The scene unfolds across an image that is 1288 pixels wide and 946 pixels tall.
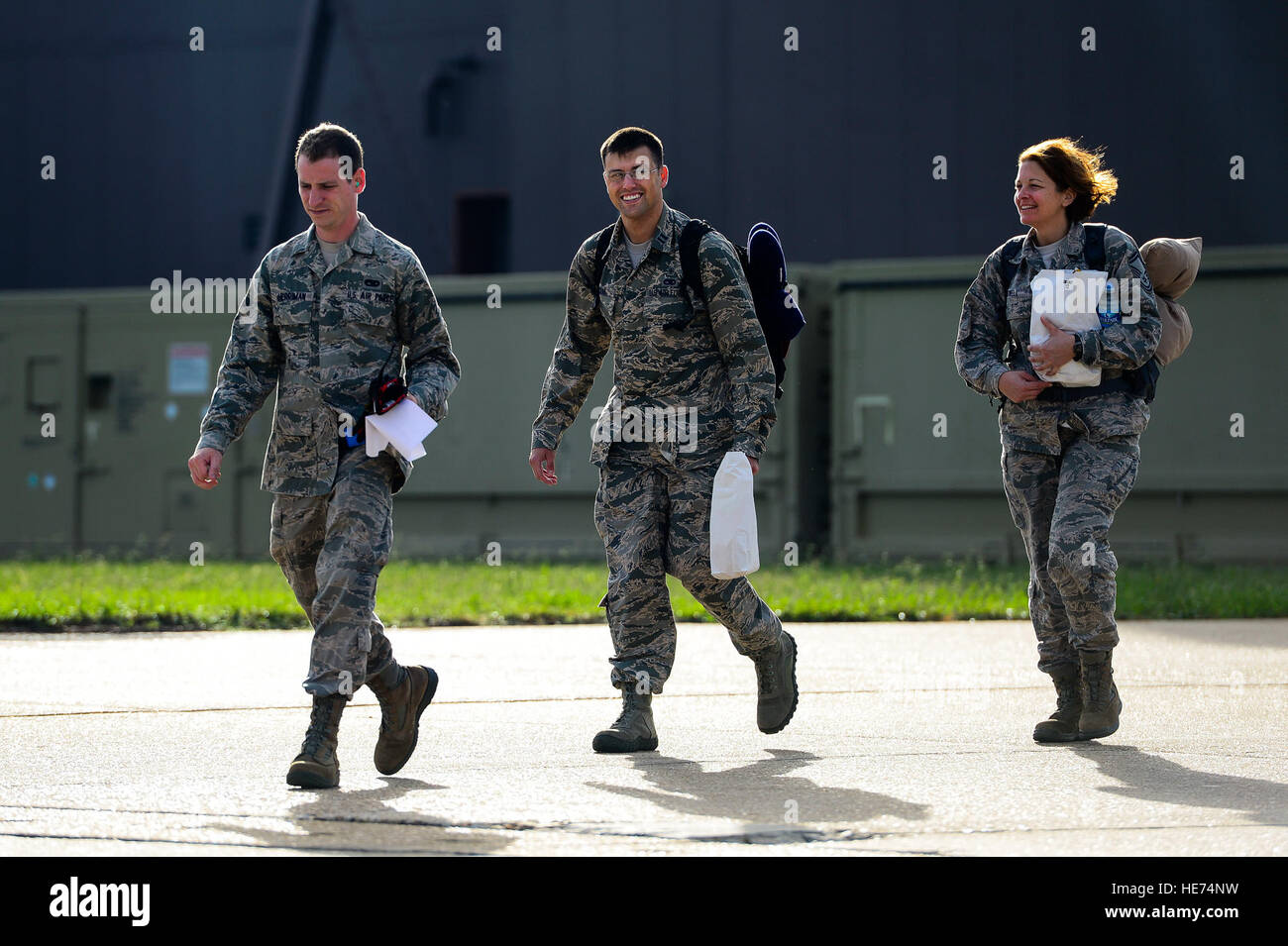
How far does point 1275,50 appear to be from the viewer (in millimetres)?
18031

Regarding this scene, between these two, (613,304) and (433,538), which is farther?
(433,538)

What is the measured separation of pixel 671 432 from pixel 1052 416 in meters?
1.17

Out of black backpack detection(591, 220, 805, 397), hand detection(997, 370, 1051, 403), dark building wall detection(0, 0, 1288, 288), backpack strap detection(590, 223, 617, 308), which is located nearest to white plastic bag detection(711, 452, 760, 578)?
black backpack detection(591, 220, 805, 397)

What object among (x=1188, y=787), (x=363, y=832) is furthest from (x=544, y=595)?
(x=363, y=832)

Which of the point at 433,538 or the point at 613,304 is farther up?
the point at 613,304

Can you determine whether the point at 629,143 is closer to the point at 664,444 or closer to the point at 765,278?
the point at 765,278

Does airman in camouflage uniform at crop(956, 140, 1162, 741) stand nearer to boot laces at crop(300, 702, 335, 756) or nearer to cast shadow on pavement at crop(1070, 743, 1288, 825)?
cast shadow on pavement at crop(1070, 743, 1288, 825)

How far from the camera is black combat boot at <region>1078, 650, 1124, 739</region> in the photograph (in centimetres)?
525

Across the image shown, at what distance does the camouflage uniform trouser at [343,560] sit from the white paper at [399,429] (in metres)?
0.09

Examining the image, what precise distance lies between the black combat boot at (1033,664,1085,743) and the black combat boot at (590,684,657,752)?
3.91ft

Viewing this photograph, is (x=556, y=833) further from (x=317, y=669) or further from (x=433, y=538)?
(x=433, y=538)

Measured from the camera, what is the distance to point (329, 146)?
15.5ft
